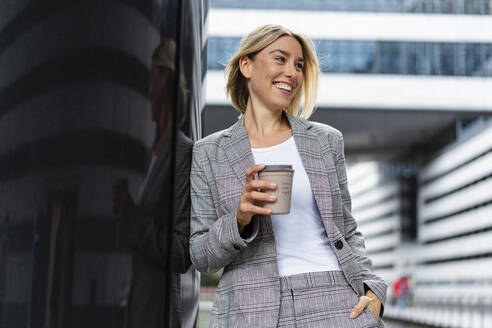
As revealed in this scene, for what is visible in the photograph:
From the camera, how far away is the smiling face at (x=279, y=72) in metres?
2.08

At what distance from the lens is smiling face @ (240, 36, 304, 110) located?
2.08 m

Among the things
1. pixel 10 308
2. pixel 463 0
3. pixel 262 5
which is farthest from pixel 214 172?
pixel 463 0

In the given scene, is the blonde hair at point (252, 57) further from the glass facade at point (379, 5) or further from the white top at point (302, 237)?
the glass facade at point (379, 5)

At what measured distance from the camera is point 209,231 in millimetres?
1852

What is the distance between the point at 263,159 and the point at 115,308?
0.81 metres

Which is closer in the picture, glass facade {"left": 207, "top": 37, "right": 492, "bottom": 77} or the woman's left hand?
the woman's left hand

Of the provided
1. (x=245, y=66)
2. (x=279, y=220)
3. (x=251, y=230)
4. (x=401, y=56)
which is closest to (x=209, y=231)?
(x=251, y=230)

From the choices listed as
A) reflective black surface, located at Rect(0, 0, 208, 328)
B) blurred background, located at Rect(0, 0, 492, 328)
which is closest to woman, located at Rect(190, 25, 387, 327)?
blurred background, located at Rect(0, 0, 492, 328)

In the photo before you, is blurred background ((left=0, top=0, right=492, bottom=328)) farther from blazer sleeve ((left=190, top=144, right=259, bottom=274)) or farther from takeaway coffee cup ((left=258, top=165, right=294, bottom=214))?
takeaway coffee cup ((left=258, top=165, right=294, bottom=214))

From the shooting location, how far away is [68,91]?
1.38 m

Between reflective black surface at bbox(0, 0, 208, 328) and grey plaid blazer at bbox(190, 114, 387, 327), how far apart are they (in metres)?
0.36

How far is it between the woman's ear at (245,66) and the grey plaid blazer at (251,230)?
16 cm

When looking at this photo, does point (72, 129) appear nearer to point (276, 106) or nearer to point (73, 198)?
point (73, 198)

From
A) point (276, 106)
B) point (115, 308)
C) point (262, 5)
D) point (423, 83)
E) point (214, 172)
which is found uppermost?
point (262, 5)
